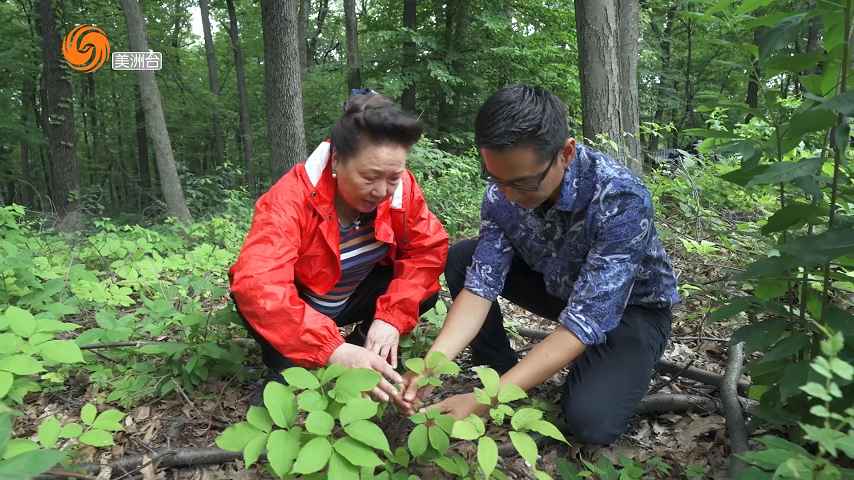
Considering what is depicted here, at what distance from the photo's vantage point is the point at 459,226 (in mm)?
5926

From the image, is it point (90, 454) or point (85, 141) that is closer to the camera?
point (90, 454)

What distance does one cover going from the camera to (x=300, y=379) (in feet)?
4.43

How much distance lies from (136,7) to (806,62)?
8874 millimetres

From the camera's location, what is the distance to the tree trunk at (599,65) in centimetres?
517

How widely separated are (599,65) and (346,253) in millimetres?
3922

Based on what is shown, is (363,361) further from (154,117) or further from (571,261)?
(154,117)

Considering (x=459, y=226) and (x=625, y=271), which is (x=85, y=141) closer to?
(x=459, y=226)

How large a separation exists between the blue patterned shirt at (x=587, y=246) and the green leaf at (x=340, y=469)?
3.26ft

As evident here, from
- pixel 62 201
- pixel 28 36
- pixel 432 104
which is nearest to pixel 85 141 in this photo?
pixel 28 36

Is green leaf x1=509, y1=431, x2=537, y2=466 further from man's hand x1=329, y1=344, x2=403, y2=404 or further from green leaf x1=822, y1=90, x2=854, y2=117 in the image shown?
green leaf x1=822, y1=90, x2=854, y2=117

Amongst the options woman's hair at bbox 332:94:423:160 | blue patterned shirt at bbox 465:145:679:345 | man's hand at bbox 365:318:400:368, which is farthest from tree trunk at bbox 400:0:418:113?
man's hand at bbox 365:318:400:368

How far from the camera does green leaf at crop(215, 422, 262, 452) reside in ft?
4.30

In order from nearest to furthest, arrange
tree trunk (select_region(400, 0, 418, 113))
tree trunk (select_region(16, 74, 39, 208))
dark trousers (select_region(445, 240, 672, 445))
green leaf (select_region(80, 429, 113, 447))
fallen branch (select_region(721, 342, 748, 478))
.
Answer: green leaf (select_region(80, 429, 113, 447)), fallen branch (select_region(721, 342, 748, 478)), dark trousers (select_region(445, 240, 672, 445)), tree trunk (select_region(400, 0, 418, 113)), tree trunk (select_region(16, 74, 39, 208))

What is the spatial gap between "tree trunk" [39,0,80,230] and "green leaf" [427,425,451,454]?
374 inches
